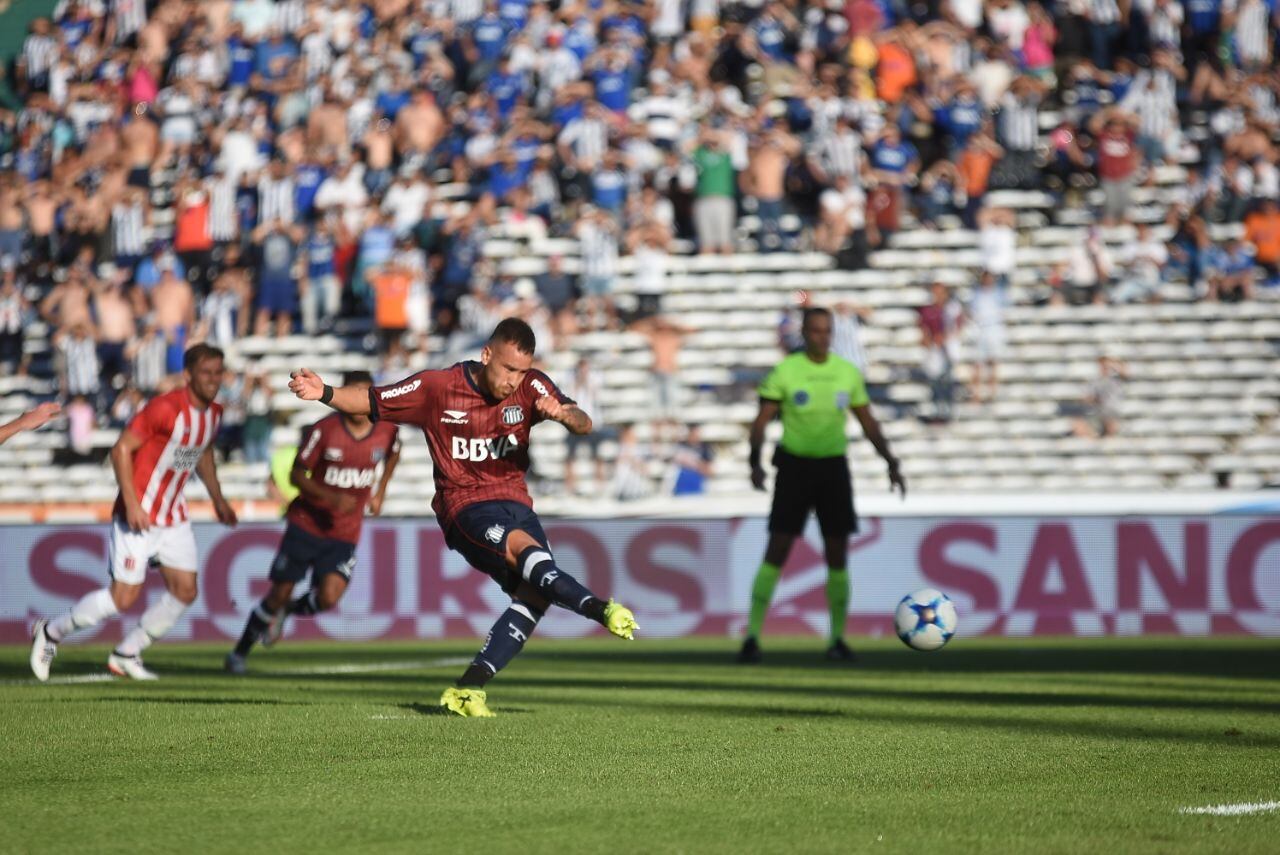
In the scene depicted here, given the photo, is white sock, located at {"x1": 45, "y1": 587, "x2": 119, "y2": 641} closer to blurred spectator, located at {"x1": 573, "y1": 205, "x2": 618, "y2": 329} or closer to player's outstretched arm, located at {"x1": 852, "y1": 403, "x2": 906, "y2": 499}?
player's outstretched arm, located at {"x1": 852, "y1": 403, "x2": 906, "y2": 499}

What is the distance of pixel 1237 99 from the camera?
82.3 ft

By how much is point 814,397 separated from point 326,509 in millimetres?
3741

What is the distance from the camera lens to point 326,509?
1365 centimetres

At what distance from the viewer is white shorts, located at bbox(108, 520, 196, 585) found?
12227 mm

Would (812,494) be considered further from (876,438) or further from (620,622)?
(620,622)

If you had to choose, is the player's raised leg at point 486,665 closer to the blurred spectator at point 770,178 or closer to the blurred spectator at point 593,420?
the blurred spectator at point 593,420

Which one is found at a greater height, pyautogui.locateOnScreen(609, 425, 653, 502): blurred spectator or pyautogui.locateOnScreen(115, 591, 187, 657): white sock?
pyautogui.locateOnScreen(609, 425, 653, 502): blurred spectator

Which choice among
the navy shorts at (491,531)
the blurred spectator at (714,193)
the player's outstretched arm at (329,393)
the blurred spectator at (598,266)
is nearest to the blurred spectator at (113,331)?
the blurred spectator at (598,266)

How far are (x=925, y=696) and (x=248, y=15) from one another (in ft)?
69.0

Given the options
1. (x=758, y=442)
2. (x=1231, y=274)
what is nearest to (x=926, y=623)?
(x=758, y=442)

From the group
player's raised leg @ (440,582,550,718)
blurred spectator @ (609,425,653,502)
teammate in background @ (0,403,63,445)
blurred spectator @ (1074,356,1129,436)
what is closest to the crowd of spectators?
blurred spectator @ (1074,356,1129,436)

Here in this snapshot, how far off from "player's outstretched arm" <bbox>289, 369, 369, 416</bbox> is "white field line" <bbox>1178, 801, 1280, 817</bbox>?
14.4 ft

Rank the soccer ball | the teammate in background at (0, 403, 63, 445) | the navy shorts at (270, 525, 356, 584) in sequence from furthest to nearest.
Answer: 1. the navy shorts at (270, 525, 356, 584)
2. the soccer ball
3. the teammate in background at (0, 403, 63, 445)

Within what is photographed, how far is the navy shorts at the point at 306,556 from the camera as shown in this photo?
45.0 feet
